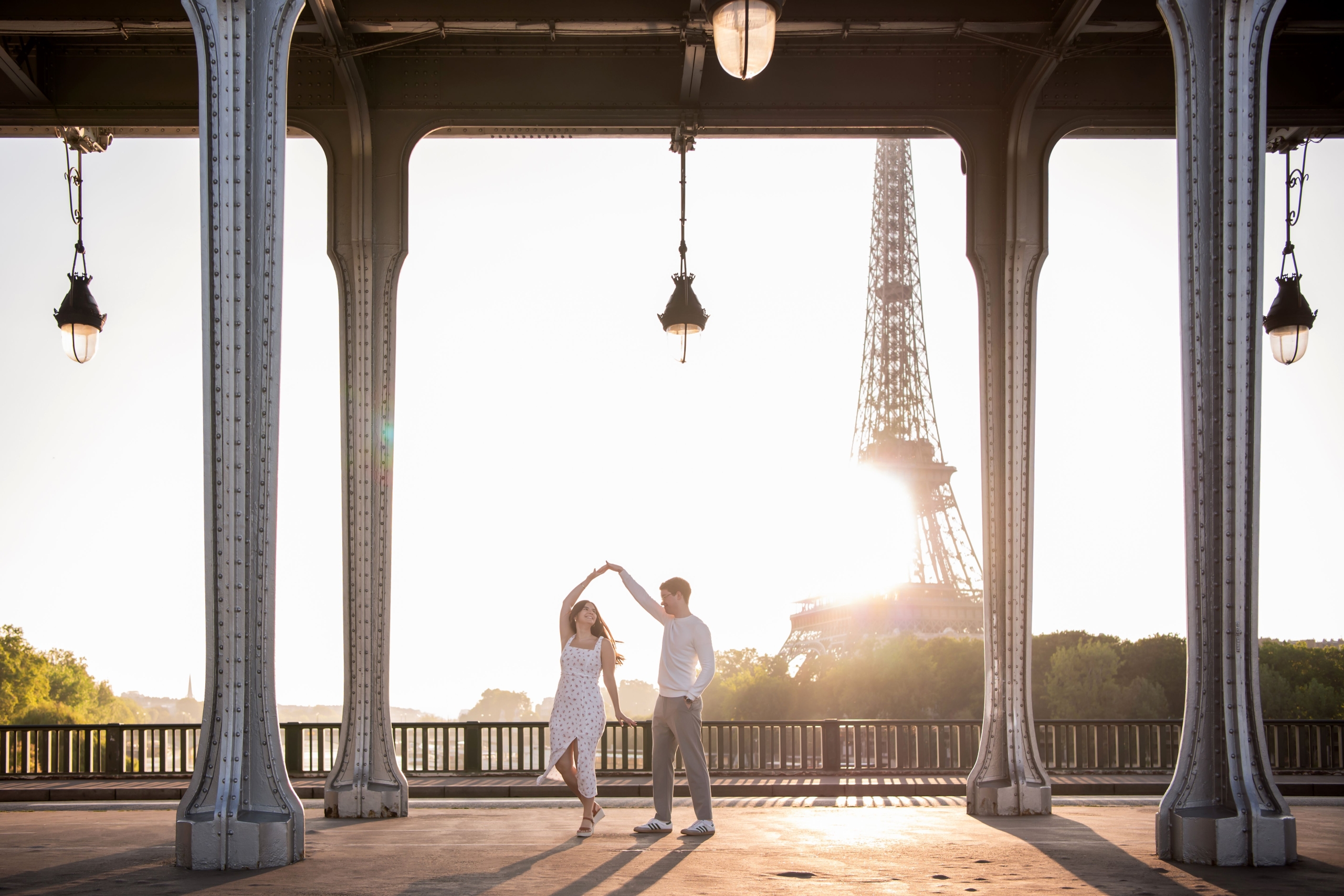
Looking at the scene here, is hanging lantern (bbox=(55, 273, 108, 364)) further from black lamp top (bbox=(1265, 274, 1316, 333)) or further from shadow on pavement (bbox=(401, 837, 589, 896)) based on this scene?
black lamp top (bbox=(1265, 274, 1316, 333))

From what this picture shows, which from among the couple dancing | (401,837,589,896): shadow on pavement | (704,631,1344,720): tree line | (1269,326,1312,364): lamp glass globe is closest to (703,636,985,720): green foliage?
(704,631,1344,720): tree line

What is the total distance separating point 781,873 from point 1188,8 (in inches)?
221

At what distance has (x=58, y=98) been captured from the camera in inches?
438

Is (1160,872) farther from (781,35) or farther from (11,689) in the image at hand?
(11,689)

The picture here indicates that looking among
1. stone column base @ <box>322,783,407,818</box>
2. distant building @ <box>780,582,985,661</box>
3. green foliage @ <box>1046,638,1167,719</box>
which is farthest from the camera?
distant building @ <box>780,582,985,661</box>

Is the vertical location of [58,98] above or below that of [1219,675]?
above

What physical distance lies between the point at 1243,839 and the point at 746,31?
5375 mm

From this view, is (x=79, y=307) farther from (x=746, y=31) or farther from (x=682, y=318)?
(x=746, y=31)

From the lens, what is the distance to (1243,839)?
23.2 feet

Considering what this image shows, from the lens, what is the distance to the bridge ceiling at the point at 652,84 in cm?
1091

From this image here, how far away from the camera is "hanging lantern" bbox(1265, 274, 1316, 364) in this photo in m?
12.0

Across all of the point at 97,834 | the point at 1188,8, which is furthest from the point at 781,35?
the point at 97,834

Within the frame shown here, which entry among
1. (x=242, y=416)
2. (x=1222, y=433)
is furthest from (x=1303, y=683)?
(x=242, y=416)

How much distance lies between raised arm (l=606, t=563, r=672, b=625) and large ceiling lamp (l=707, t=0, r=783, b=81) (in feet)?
11.7
